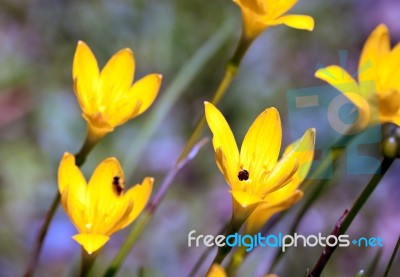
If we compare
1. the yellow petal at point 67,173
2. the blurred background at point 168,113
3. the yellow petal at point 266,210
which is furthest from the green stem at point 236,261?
the blurred background at point 168,113

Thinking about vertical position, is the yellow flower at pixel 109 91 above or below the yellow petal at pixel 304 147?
above

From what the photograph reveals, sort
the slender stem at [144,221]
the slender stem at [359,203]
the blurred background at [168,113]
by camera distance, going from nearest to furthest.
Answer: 1. the slender stem at [359,203]
2. the slender stem at [144,221]
3. the blurred background at [168,113]

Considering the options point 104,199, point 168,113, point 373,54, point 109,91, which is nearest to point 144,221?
point 104,199

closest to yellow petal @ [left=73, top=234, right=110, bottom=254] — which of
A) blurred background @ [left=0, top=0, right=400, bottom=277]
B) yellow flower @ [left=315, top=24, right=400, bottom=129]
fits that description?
yellow flower @ [left=315, top=24, right=400, bottom=129]

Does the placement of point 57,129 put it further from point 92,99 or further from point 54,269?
point 92,99

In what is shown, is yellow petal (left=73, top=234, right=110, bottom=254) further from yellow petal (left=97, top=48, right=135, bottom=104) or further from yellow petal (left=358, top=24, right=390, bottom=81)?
yellow petal (left=358, top=24, right=390, bottom=81)

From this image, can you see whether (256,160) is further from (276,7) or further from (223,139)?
(276,7)

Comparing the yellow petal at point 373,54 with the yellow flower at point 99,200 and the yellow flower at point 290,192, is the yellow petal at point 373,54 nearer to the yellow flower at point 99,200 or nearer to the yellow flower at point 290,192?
the yellow flower at point 290,192
